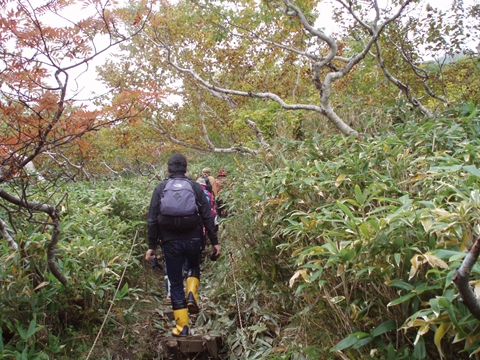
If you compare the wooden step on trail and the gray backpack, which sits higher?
the gray backpack

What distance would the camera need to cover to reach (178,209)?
12.5 feet

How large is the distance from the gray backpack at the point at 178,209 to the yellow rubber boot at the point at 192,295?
683 mm

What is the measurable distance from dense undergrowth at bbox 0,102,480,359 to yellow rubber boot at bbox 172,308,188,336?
0.32 m

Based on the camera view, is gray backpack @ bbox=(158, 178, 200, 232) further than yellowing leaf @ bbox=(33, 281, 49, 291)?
Yes

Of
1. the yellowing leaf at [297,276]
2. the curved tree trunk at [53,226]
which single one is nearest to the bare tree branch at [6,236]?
the curved tree trunk at [53,226]

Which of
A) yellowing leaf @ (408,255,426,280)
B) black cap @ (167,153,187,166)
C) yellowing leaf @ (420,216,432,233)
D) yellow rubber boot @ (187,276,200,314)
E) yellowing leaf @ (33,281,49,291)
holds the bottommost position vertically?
yellow rubber boot @ (187,276,200,314)

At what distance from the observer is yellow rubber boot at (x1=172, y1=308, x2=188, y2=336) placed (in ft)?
12.6

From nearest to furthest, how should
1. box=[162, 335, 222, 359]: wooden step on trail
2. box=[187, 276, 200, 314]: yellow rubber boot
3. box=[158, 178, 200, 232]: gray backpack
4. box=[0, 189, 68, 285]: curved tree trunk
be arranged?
box=[0, 189, 68, 285]: curved tree trunk, box=[162, 335, 222, 359]: wooden step on trail, box=[158, 178, 200, 232]: gray backpack, box=[187, 276, 200, 314]: yellow rubber boot

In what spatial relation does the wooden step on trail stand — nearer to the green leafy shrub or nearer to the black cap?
the green leafy shrub

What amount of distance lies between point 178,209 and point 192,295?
108cm

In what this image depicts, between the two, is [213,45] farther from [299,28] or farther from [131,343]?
[131,343]

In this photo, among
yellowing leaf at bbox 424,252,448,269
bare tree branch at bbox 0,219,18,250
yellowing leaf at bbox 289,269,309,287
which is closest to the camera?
yellowing leaf at bbox 424,252,448,269

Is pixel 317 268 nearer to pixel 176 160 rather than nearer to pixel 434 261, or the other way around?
pixel 434 261

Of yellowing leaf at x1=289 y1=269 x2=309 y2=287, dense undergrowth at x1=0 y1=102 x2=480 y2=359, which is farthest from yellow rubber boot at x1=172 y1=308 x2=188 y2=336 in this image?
yellowing leaf at x1=289 y1=269 x2=309 y2=287
